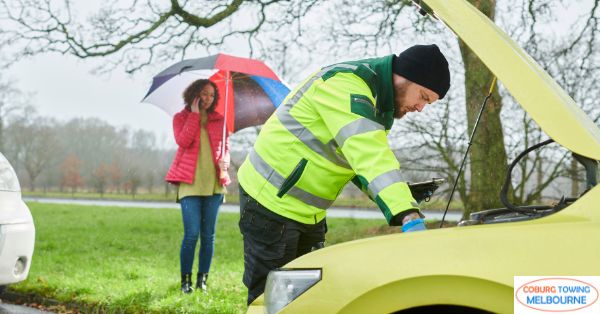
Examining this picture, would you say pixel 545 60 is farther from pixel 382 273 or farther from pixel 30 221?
pixel 382 273

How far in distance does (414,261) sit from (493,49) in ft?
2.46

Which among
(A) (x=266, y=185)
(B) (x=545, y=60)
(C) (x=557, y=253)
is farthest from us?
(B) (x=545, y=60)

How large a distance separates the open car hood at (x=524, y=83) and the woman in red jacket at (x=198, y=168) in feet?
14.2

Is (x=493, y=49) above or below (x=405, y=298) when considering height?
above

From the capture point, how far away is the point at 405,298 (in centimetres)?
191

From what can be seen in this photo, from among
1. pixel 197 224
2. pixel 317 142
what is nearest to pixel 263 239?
pixel 317 142

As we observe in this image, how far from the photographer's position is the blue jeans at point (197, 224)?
6250mm

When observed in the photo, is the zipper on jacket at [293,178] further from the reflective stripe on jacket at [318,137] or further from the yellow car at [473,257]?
the yellow car at [473,257]

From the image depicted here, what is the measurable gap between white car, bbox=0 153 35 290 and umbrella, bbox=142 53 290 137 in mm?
2027

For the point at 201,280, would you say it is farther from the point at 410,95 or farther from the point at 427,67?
the point at 427,67

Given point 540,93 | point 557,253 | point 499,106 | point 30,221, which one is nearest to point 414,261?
point 557,253

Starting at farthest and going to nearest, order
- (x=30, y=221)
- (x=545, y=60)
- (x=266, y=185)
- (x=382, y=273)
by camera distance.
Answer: (x=545, y=60) < (x=30, y=221) < (x=266, y=185) < (x=382, y=273)

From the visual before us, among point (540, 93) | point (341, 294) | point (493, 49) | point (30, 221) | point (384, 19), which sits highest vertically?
point (384, 19)

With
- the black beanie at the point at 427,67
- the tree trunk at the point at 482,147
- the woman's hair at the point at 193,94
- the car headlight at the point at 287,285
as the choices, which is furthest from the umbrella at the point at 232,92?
the car headlight at the point at 287,285
